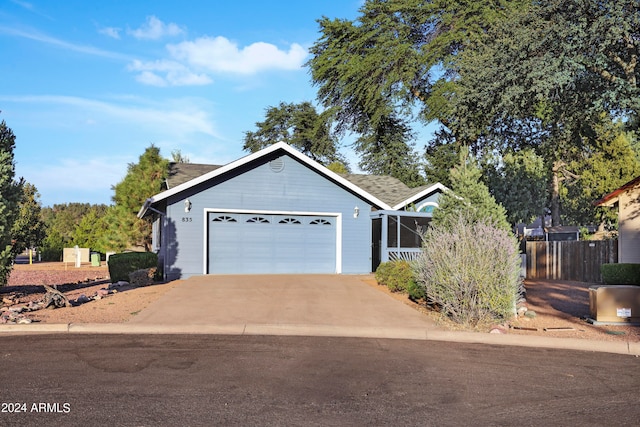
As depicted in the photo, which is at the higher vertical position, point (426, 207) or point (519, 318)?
point (426, 207)

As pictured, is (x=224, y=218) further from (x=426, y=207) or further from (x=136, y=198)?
→ (x=426, y=207)

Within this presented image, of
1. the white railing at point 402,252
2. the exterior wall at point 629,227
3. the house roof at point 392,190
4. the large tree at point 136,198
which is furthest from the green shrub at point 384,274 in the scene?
the large tree at point 136,198

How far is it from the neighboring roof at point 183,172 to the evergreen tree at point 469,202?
10603 mm

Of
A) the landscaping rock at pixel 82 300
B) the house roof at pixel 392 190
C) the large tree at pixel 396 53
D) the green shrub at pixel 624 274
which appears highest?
the large tree at pixel 396 53

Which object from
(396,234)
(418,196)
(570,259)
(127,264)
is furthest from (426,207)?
(127,264)

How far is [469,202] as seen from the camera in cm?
1352

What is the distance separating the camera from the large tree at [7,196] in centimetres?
1252

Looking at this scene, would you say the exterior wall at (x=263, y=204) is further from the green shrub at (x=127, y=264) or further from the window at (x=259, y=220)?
the green shrub at (x=127, y=264)

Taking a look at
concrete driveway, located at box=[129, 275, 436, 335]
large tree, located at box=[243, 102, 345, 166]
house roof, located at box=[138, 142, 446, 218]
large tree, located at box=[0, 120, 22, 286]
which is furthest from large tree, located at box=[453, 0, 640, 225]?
large tree, located at box=[243, 102, 345, 166]

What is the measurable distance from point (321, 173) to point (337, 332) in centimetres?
1150

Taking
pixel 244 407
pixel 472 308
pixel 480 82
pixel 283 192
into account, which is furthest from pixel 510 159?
pixel 244 407

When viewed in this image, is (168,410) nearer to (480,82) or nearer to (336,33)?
(480,82)

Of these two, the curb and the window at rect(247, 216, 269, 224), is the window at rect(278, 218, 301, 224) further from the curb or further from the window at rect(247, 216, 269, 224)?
the curb

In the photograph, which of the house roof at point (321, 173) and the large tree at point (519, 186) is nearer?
the house roof at point (321, 173)
